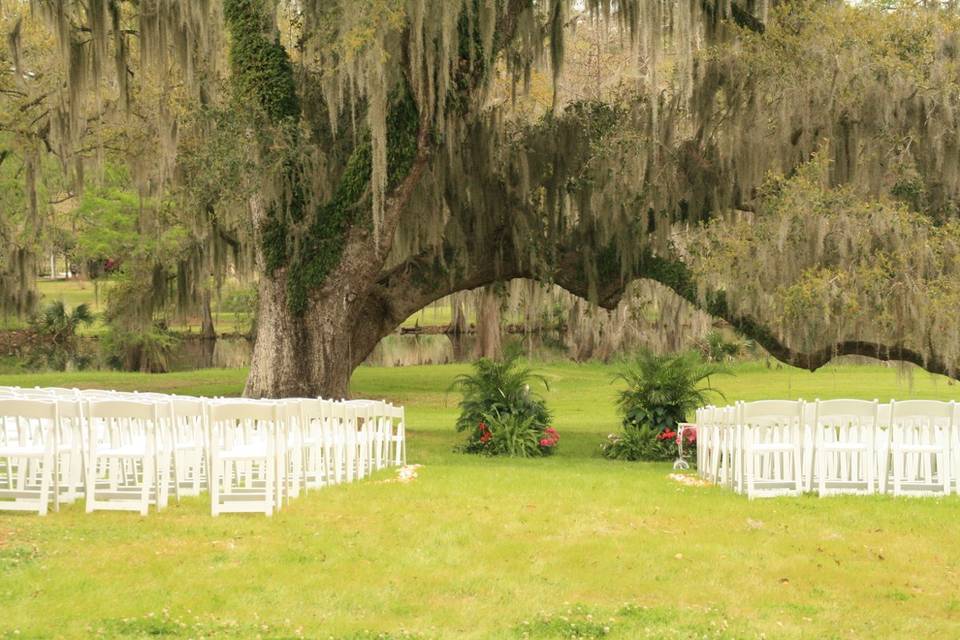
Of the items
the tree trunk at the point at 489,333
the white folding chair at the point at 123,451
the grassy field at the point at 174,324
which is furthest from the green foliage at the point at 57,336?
the white folding chair at the point at 123,451

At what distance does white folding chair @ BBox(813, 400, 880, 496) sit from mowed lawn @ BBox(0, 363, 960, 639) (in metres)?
0.49

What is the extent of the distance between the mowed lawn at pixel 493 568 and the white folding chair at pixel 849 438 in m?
0.49

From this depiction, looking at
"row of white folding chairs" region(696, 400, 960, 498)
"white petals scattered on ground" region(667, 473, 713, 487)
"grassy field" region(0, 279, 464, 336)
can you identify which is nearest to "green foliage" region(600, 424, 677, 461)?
"white petals scattered on ground" region(667, 473, 713, 487)

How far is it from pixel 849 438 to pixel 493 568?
193 inches

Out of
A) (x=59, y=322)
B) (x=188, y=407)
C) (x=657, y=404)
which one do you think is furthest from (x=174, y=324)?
A: (x=188, y=407)

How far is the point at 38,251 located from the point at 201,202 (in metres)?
9.63

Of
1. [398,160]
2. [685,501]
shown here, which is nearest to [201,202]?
[398,160]

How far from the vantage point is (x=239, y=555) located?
726 centimetres

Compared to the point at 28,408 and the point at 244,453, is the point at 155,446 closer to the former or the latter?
the point at 244,453

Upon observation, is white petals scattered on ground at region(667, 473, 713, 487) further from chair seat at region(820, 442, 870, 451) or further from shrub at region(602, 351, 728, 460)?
shrub at region(602, 351, 728, 460)

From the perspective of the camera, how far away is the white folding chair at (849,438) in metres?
10.4

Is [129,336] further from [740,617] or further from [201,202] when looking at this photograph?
[740,617]

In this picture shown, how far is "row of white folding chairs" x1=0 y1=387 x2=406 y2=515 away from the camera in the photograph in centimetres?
864

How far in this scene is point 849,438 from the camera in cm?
1102
